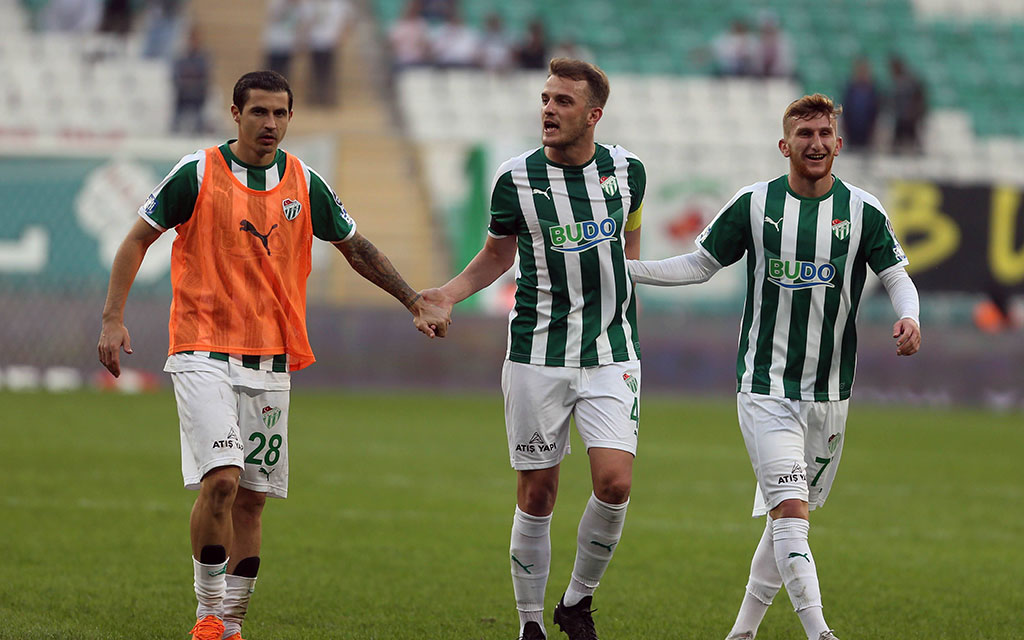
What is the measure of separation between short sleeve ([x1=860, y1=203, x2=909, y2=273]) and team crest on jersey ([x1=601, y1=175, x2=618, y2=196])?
99 cm

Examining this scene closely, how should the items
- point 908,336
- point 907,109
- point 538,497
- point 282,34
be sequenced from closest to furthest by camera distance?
point 908,336 < point 538,497 < point 282,34 < point 907,109

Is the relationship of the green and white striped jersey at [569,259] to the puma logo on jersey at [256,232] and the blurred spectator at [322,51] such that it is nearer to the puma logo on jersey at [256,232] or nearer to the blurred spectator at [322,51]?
the puma logo on jersey at [256,232]

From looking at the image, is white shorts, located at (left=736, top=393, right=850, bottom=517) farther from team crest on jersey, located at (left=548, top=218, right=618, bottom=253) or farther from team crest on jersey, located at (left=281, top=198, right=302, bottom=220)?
team crest on jersey, located at (left=281, top=198, right=302, bottom=220)

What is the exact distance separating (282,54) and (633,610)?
15734mm

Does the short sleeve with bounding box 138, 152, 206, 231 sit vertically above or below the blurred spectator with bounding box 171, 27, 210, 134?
below

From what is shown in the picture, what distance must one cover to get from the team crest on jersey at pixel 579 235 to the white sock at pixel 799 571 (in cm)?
129

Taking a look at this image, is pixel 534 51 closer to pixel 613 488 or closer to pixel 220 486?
pixel 613 488

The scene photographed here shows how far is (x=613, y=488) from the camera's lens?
545 cm

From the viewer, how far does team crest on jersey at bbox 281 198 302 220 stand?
5.39 m

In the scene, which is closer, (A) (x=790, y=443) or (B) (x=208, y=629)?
(B) (x=208, y=629)

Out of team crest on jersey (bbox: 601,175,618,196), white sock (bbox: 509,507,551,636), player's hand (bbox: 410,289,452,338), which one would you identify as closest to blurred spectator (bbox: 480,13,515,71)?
player's hand (bbox: 410,289,452,338)

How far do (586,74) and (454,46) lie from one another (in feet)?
54.1

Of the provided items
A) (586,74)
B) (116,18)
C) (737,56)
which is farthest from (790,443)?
(737,56)

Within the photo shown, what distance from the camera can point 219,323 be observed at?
528 cm
